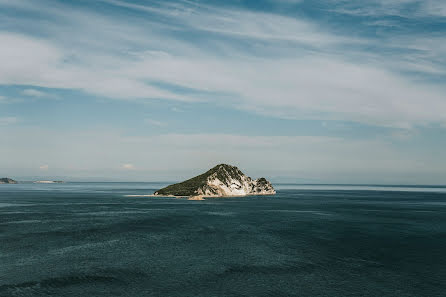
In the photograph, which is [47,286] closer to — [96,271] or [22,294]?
[22,294]

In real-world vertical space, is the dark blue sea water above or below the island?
below

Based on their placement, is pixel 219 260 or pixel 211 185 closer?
pixel 219 260

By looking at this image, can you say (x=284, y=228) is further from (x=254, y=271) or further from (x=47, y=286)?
(x=47, y=286)

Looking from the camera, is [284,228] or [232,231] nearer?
[232,231]

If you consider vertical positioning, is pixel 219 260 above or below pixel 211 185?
below

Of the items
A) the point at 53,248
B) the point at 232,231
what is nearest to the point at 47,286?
the point at 53,248

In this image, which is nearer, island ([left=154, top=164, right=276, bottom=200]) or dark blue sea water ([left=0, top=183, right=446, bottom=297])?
dark blue sea water ([left=0, top=183, right=446, bottom=297])

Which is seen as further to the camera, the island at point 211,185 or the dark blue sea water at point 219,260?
the island at point 211,185

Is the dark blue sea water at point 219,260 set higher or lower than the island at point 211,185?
lower

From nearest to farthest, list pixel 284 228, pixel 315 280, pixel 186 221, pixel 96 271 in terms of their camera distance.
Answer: pixel 315 280 < pixel 96 271 < pixel 284 228 < pixel 186 221

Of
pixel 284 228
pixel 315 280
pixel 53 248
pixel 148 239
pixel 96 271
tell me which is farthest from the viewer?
pixel 284 228
